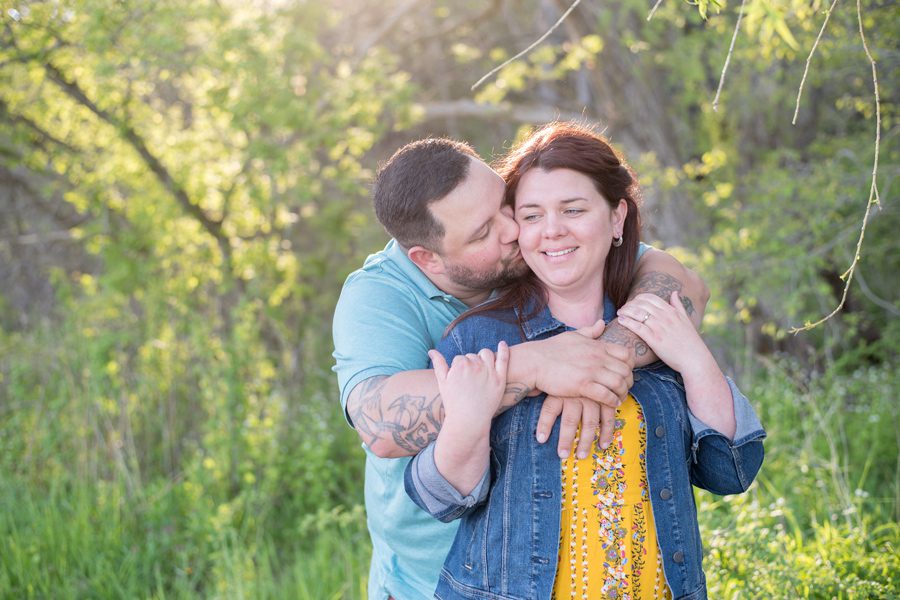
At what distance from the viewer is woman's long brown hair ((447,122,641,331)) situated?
7.97 ft

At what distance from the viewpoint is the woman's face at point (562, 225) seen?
2.42 m

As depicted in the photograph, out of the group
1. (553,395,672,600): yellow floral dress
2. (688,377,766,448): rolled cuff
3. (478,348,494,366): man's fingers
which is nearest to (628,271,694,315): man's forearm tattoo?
(688,377,766,448): rolled cuff

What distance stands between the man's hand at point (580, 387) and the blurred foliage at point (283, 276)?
1.42 metres

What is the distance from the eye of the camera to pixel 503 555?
221 centimetres

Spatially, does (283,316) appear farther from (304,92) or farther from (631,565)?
(631,565)

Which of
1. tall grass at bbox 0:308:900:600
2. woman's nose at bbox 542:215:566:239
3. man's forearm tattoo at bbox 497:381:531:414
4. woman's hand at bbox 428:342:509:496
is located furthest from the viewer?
tall grass at bbox 0:308:900:600

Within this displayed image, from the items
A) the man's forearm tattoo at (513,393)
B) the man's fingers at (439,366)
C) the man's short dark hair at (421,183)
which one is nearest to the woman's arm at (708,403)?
the man's forearm tattoo at (513,393)

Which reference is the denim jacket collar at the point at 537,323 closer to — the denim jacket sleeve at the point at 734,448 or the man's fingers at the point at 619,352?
the man's fingers at the point at 619,352

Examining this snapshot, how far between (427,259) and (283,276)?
16.2ft

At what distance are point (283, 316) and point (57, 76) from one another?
2.52 m

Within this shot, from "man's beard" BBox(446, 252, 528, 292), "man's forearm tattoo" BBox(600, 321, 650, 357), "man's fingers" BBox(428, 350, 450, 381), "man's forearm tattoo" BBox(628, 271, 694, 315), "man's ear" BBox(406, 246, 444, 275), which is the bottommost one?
"man's fingers" BBox(428, 350, 450, 381)

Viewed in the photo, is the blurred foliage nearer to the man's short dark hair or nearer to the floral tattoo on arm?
the floral tattoo on arm

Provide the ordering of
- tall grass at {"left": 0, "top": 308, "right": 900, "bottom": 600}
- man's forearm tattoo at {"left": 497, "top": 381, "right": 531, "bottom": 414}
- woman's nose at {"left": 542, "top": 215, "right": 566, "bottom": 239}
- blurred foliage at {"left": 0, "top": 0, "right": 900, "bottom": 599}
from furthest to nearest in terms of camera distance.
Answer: blurred foliage at {"left": 0, "top": 0, "right": 900, "bottom": 599} → tall grass at {"left": 0, "top": 308, "right": 900, "bottom": 600} → woman's nose at {"left": 542, "top": 215, "right": 566, "bottom": 239} → man's forearm tattoo at {"left": 497, "top": 381, "right": 531, "bottom": 414}

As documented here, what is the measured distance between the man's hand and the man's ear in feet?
1.62
